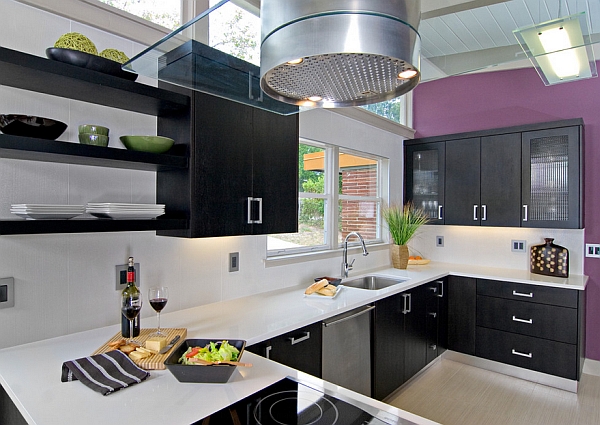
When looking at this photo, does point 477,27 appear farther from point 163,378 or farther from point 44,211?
point 44,211

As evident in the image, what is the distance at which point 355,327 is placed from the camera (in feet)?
8.38

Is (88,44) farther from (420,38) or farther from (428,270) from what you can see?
(428,270)

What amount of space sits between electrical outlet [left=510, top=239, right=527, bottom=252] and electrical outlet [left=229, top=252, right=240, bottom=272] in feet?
9.52

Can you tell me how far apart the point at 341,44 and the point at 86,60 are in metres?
1.29

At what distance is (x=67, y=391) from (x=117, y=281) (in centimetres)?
78

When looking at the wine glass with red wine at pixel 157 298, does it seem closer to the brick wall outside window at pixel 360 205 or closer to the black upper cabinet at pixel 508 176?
the brick wall outside window at pixel 360 205

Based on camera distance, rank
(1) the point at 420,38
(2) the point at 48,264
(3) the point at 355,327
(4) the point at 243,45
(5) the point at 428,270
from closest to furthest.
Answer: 1. (1) the point at 420,38
2. (4) the point at 243,45
3. (2) the point at 48,264
4. (3) the point at 355,327
5. (5) the point at 428,270

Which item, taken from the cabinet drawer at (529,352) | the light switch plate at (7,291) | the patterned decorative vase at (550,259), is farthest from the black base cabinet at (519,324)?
the light switch plate at (7,291)

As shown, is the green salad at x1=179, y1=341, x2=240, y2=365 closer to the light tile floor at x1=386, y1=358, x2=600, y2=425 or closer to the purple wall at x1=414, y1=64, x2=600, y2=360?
the light tile floor at x1=386, y1=358, x2=600, y2=425

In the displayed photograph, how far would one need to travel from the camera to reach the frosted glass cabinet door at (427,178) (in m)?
4.19

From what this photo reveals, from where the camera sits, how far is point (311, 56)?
0.81 m

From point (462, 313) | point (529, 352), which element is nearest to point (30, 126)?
point (462, 313)

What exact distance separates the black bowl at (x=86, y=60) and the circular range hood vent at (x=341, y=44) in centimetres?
89

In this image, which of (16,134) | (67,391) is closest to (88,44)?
(16,134)
